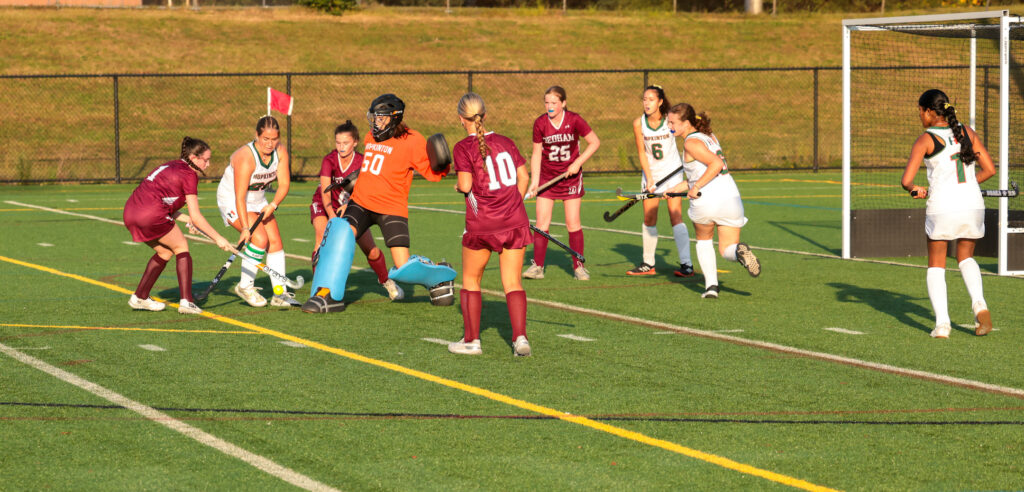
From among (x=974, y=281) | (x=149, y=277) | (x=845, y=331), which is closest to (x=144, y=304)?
(x=149, y=277)

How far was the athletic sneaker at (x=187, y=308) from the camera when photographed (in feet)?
34.4

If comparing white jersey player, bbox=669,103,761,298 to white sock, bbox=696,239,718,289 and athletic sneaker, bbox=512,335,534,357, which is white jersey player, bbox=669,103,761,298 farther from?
athletic sneaker, bbox=512,335,534,357

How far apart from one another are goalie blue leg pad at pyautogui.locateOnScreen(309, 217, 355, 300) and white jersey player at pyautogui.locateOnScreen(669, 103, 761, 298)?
2.97 meters

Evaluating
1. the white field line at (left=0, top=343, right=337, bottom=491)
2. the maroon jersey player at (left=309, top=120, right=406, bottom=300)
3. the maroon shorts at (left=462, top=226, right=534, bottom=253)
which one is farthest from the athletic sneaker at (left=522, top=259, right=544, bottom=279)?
the white field line at (left=0, top=343, right=337, bottom=491)

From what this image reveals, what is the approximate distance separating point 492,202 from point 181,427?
8.59 ft

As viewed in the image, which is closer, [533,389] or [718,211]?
[533,389]

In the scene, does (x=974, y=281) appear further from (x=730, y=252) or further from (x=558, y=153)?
(x=558, y=153)

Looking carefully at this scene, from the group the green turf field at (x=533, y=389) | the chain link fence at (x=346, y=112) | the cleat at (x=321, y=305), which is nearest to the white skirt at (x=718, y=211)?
the green turf field at (x=533, y=389)

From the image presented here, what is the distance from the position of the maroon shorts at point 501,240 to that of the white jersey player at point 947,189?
2887mm

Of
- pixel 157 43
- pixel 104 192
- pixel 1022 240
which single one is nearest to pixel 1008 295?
pixel 1022 240

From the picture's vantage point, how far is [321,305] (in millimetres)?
10578

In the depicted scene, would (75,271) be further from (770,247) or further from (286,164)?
(770,247)

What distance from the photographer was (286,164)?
35.2ft

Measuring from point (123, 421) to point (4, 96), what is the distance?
119 ft
